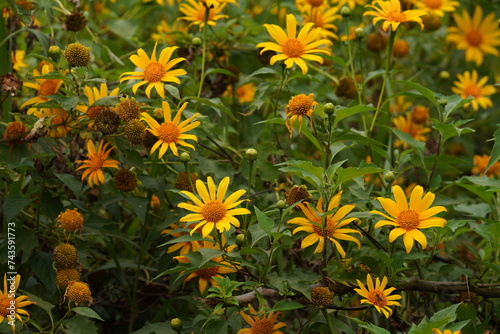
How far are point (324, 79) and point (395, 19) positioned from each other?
58 centimetres

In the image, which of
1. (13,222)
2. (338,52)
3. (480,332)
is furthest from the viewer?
(338,52)

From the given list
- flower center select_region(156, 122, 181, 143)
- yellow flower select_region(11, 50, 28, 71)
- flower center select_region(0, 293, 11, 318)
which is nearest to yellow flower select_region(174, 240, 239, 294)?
flower center select_region(156, 122, 181, 143)

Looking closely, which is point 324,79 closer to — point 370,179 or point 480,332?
point 370,179

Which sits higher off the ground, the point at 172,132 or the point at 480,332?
the point at 172,132

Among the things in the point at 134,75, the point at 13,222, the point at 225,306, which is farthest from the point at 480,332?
the point at 13,222

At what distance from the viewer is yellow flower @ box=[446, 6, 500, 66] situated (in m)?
2.67

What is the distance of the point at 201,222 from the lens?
1.31 meters

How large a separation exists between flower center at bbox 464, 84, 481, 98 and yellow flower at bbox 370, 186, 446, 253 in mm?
1081

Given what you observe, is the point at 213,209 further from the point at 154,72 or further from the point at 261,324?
the point at 154,72

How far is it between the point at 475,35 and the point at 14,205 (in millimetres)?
1877

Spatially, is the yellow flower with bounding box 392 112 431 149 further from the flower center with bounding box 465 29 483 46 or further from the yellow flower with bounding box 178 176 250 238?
the yellow flower with bounding box 178 176 250 238

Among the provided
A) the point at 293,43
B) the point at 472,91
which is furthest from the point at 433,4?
the point at 293,43

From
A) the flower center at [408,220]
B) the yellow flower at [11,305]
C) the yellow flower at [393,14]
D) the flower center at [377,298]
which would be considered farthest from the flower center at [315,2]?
the yellow flower at [11,305]

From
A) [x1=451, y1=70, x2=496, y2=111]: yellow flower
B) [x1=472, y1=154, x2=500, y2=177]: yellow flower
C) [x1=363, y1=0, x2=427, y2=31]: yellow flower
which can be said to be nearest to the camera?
[x1=363, y1=0, x2=427, y2=31]: yellow flower
